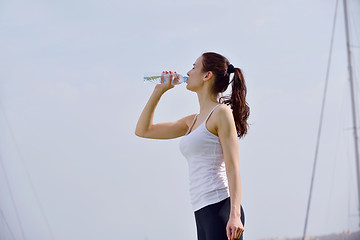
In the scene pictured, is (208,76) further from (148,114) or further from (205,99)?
(148,114)

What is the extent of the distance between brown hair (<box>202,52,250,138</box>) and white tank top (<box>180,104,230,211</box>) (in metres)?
0.12

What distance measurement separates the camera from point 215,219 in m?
1.08

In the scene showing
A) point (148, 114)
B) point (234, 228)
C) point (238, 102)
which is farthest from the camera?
point (148, 114)

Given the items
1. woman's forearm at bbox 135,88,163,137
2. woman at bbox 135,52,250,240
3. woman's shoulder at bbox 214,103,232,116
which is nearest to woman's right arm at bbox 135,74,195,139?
woman's forearm at bbox 135,88,163,137

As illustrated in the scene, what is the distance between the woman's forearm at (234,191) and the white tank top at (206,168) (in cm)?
4

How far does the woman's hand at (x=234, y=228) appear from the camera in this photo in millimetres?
1037

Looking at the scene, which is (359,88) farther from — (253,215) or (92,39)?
(92,39)

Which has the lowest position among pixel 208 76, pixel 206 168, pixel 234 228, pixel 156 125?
pixel 234 228

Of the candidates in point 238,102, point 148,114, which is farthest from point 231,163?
point 148,114

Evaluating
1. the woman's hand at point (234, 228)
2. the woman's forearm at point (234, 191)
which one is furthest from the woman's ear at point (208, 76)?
the woman's hand at point (234, 228)

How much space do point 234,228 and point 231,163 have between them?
15 cm

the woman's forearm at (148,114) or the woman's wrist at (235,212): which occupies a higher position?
the woman's forearm at (148,114)

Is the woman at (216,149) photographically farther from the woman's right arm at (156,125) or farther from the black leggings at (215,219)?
the woman's right arm at (156,125)

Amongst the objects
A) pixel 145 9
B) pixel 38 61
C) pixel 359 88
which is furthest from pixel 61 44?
pixel 359 88
